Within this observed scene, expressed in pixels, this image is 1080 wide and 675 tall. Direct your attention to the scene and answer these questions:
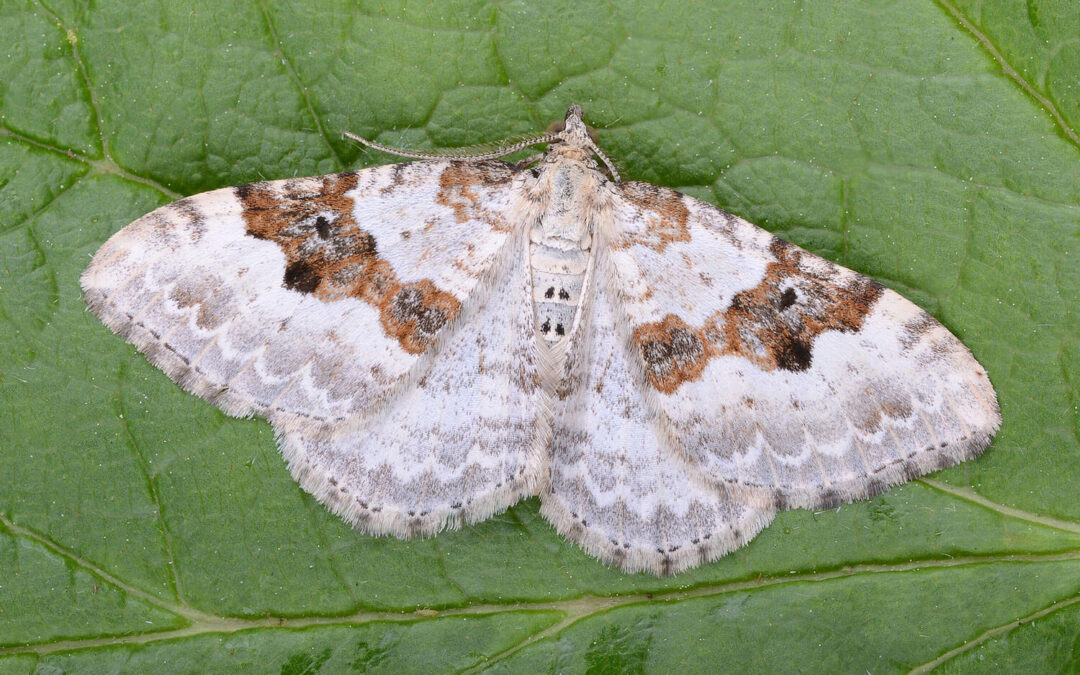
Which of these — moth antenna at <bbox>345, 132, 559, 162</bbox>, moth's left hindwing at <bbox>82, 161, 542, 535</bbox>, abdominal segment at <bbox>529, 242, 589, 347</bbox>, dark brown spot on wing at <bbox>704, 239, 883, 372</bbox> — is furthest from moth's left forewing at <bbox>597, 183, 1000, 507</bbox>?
moth antenna at <bbox>345, 132, 559, 162</bbox>

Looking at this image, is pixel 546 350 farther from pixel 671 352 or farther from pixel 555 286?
pixel 671 352

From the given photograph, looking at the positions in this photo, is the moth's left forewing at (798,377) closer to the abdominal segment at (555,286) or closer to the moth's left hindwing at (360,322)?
the abdominal segment at (555,286)

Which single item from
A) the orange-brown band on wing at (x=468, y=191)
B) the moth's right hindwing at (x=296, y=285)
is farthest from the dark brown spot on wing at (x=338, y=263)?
the orange-brown band on wing at (x=468, y=191)

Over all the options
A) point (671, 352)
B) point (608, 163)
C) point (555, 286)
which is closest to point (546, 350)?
point (555, 286)

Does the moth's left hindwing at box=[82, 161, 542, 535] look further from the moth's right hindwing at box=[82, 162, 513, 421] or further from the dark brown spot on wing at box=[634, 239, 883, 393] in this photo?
the dark brown spot on wing at box=[634, 239, 883, 393]

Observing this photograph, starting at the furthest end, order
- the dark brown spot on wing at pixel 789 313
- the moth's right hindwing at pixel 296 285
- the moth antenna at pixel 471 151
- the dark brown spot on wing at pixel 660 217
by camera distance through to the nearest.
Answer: the moth antenna at pixel 471 151 → the dark brown spot on wing at pixel 660 217 → the dark brown spot on wing at pixel 789 313 → the moth's right hindwing at pixel 296 285

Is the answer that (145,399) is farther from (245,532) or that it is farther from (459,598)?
(459,598)
